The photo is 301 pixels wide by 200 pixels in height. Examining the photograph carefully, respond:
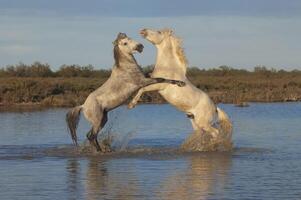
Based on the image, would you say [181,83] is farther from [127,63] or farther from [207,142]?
[207,142]

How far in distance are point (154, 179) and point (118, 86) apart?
3.52 meters

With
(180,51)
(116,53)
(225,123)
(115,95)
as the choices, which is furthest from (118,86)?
(225,123)

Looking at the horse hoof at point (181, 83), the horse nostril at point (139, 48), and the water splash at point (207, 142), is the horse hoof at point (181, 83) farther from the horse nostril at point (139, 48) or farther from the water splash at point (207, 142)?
the water splash at point (207, 142)

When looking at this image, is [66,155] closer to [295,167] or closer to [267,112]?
[295,167]

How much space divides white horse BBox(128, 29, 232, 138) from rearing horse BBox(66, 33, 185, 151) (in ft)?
0.62

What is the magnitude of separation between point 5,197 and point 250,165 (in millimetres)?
4550

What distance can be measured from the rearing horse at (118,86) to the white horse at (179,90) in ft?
0.62

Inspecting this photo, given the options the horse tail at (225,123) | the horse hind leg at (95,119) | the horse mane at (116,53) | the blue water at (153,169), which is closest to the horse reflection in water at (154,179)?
the blue water at (153,169)

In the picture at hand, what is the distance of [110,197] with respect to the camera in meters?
9.09

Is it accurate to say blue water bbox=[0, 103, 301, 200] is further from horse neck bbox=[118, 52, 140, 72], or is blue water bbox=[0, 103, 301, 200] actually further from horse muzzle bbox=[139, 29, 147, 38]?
horse muzzle bbox=[139, 29, 147, 38]

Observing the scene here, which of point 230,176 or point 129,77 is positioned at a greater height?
point 129,77

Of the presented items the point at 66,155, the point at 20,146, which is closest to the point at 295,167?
the point at 66,155

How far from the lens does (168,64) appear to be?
14.3 metres

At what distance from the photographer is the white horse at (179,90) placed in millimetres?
13883
